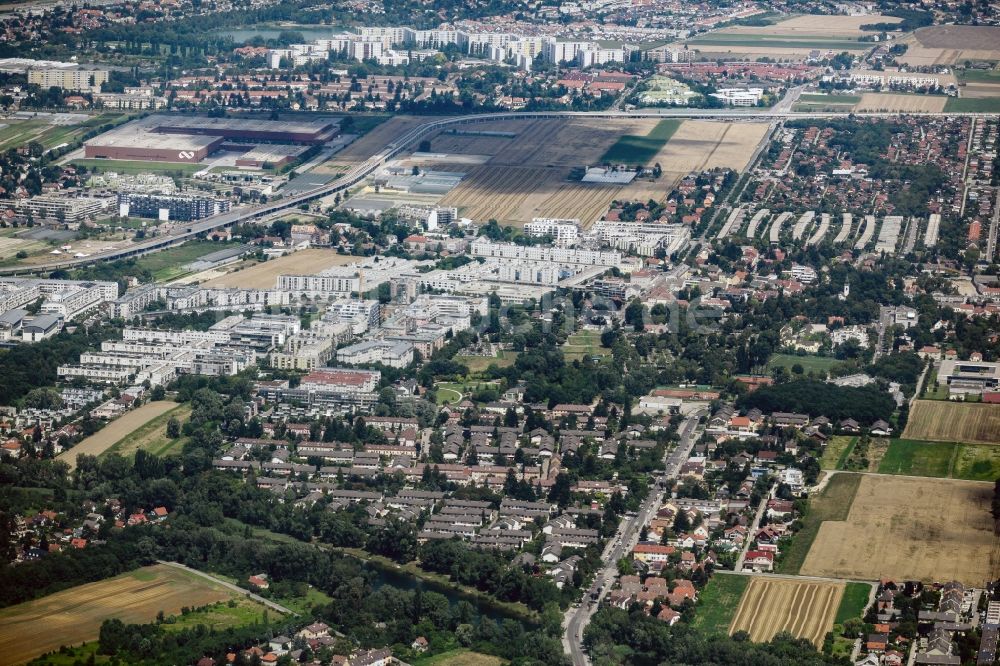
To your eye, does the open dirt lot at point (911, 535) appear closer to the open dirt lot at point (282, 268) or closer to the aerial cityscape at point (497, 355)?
the aerial cityscape at point (497, 355)

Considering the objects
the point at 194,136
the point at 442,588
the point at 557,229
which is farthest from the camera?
the point at 194,136

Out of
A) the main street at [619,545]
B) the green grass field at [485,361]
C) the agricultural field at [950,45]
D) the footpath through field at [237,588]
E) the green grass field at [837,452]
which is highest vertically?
the agricultural field at [950,45]

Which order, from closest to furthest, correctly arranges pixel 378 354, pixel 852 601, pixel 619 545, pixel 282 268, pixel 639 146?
pixel 852 601 → pixel 619 545 → pixel 378 354 → pixel 282 268 → pixel 639 146

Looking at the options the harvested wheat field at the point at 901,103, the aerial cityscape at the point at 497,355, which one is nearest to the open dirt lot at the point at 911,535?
the aerial cityscape at the point at 497,355

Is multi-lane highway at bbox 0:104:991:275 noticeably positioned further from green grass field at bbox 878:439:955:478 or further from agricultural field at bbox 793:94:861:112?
Result: green grass field at bbox 878:439:955:478

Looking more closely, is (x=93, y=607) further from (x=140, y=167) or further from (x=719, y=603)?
(x=140, y=167)

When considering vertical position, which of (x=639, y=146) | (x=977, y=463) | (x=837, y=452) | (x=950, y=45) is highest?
(x=950, y=45)

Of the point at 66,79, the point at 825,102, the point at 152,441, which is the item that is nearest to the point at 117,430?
the point at 152,441
